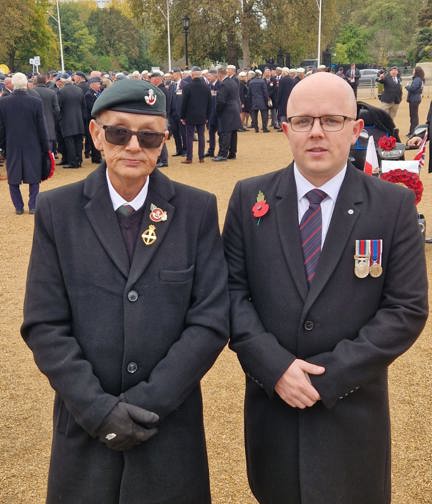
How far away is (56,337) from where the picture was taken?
201cm

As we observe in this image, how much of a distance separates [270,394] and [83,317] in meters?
0.69

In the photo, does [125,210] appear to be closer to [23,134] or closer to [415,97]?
[23,134]

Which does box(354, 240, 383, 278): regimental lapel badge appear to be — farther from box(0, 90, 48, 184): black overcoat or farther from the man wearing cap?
box(0, 90, 48, 184): black overcoat

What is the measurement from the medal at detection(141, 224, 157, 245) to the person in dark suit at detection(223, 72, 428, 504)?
1.09 feet

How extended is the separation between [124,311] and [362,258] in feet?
2.67

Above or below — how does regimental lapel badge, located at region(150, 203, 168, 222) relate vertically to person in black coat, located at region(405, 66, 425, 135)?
above

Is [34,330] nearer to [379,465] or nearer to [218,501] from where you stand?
[379,465]

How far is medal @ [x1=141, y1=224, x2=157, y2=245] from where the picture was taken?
208 centimetres

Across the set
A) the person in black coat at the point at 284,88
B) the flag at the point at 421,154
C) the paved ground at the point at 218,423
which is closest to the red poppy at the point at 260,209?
the paved ground at the point at 218,423

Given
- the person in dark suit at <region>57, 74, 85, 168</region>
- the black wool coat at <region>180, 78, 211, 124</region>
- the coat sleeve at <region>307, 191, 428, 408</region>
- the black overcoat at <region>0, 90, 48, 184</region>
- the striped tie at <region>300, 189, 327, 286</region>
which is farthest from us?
the person in dark suit at <region>57, 74, 85, 168</region>

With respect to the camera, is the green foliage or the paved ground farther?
the green foliage

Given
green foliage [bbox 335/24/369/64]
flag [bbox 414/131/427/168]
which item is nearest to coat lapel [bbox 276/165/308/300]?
flag [bbox 414/131/427/168]

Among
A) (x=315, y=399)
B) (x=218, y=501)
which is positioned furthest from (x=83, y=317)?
(x=218, y=501)

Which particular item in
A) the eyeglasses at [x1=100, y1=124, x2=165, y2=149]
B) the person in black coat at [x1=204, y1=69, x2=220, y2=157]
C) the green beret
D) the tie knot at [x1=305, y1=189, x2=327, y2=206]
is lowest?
the person in black coat at [x1=204, y1=69, x2=220, y2=157]
